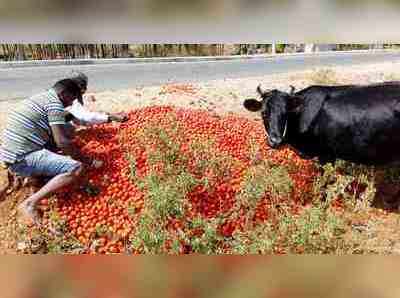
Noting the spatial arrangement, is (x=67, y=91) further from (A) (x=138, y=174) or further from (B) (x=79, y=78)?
(A) (x=138, y=174)

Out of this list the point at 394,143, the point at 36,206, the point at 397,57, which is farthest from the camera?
the point at 394,143

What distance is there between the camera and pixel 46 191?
1575mm

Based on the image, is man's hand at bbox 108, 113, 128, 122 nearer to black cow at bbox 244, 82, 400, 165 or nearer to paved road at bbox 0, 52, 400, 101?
paved road at bbox 0, 52, 400, 101

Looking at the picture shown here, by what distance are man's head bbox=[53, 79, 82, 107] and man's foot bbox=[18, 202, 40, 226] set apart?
1.42 feet

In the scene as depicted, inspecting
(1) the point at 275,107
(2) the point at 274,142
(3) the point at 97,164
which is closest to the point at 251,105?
(1) the point at 275,107

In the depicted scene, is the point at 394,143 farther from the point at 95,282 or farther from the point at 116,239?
the point at 95,282

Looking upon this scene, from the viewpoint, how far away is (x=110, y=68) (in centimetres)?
183

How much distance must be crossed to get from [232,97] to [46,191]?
127cm

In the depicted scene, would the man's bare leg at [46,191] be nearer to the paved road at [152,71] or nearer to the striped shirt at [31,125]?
the striped shirt at [31,125]

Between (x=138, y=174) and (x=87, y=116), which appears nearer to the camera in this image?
(x=138, y=174)

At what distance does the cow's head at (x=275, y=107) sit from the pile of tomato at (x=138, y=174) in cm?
12

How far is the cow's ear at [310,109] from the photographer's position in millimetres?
2628
